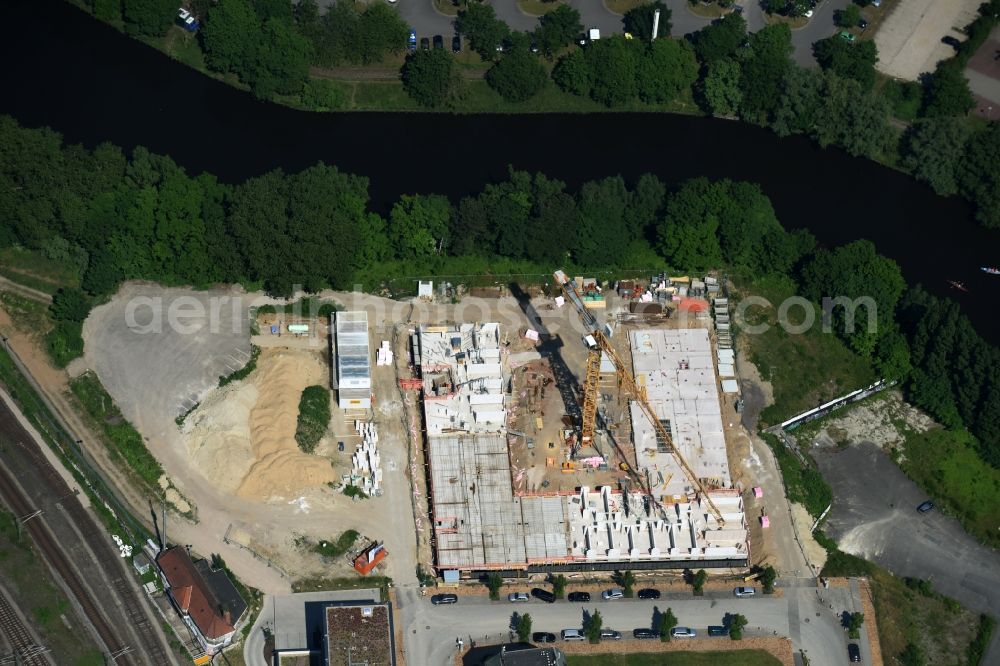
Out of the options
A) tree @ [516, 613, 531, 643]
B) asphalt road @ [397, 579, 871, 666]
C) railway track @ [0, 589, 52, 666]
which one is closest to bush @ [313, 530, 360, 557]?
asphalt road @ [397, 579, 871, 666]

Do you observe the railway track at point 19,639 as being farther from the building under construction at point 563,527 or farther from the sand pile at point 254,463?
the building under construction at point 563,527

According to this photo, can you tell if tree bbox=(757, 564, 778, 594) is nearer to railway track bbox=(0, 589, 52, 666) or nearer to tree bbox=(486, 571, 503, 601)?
tree bbox=(486, 571, 503, 601)

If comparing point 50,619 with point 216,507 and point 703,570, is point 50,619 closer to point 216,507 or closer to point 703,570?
point 216,507

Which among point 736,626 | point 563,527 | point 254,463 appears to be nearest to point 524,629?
point 563,527

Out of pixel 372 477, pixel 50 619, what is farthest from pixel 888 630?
pixel 50 619

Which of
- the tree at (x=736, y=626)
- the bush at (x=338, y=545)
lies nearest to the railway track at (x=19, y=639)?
the bush at (x=338, y=545)

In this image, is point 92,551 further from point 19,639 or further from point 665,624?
point 665,624
